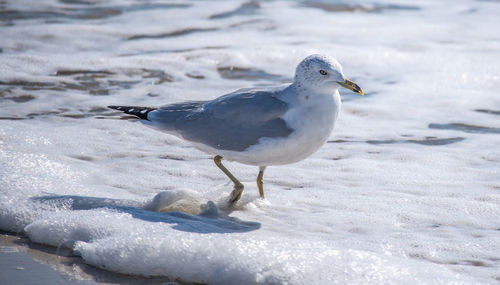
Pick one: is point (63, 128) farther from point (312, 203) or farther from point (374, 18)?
point (374, 18)

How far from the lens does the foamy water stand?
3379mm

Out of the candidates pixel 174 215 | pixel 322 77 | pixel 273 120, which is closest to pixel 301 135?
pixel 273 120

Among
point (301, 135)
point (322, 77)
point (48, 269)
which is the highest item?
point (322, 77)

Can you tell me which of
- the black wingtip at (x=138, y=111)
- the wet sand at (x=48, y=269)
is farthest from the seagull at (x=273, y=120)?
the wet sand at (x=48, y=269)

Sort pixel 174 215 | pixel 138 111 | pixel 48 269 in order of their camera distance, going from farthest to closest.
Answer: pixel 138 111
pixel 174 215
pixel 48 269

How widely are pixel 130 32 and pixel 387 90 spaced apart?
3.86 metres

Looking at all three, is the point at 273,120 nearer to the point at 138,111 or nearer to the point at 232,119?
the point at 232,119

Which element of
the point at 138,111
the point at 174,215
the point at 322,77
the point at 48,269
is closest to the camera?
the point at 48,269

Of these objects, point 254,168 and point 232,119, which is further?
point 254,168

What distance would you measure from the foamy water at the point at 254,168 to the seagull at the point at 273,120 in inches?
13.0

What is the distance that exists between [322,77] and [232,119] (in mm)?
551

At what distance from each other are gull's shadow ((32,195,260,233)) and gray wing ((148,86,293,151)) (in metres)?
0.39

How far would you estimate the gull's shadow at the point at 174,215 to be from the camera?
3.78m

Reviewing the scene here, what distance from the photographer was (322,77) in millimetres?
4055
